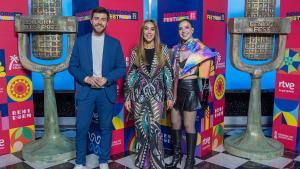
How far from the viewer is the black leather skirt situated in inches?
96.5

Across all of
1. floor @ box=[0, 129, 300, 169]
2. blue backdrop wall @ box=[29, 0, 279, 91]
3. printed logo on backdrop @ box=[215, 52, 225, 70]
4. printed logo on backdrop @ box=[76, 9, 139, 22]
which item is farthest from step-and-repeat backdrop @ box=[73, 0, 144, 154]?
blue backdrop wall @ box=[29, 0, 279, 91]

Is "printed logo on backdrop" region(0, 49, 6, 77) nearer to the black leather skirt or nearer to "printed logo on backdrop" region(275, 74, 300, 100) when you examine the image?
the black leather skirt

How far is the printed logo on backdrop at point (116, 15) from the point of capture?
2.73 m

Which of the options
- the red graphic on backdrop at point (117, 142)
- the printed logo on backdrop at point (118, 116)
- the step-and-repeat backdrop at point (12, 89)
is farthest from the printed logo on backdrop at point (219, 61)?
the step-and-repeat backdrop at point (12, 89)

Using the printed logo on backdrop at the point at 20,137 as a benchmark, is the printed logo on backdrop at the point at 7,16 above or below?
above

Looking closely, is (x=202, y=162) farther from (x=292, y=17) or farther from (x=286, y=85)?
(x=292, y=17)

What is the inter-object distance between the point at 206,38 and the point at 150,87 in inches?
29.6

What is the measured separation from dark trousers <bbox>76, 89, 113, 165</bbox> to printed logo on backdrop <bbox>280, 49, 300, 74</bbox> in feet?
5.83

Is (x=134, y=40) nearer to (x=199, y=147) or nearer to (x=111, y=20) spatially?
(x=111, y=20)

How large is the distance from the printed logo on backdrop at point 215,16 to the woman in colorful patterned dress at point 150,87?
63 cm

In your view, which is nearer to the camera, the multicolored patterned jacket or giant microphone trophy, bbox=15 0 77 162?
the multicolored patterned jacket

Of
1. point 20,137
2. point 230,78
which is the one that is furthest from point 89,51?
point 230,78

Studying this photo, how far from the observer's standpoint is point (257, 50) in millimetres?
2799

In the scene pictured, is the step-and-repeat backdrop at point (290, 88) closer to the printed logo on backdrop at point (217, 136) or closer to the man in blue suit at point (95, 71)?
the printed logo on backdrop at point (217, 136)
